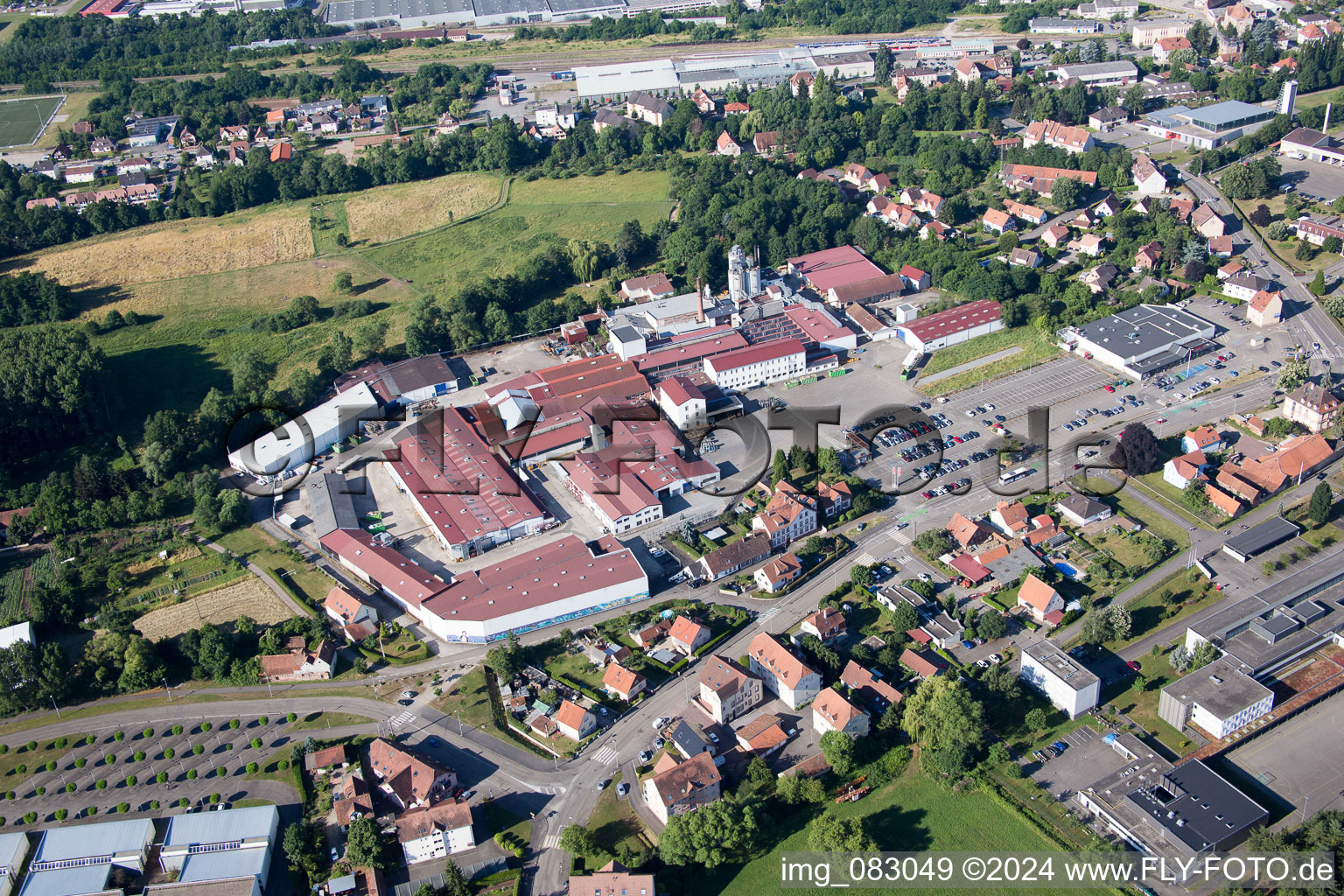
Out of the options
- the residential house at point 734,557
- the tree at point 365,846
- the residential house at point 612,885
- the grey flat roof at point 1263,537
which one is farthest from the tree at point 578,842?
the grey flat roof at point 1263,537

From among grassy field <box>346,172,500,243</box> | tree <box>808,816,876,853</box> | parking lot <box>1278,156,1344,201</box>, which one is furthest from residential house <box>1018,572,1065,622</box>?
grassy field <box>346,172,500,243</box>

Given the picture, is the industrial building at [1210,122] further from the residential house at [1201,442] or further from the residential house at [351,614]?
the residential house at [351,614]

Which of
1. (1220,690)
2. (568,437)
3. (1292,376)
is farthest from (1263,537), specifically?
(568,437)

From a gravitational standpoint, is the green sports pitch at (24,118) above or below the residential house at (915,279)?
above

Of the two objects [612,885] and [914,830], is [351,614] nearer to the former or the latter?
[612,885]

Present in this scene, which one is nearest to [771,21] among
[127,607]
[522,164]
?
[522,164]
